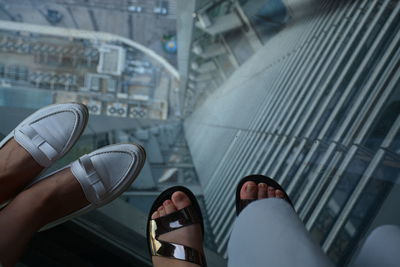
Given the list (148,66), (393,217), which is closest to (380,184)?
(393,217)

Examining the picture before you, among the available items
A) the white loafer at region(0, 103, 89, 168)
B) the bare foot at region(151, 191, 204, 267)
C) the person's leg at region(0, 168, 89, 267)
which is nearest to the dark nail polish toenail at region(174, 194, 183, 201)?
the bare foot at region(151, 191, 204, 267)

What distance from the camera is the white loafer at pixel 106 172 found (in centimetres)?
114

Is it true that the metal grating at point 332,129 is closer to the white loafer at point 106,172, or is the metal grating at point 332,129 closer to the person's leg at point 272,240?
the person's leg at point 272,240

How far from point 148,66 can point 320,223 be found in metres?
8.61

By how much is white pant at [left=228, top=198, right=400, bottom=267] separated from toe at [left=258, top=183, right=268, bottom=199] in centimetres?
28

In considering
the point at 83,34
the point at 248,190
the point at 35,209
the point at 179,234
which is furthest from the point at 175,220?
the point at 83,34

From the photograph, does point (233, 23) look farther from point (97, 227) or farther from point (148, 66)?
point (148, 66)

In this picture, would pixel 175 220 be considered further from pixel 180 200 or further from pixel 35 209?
pixel 35 209

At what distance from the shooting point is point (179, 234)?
1124 millimetres

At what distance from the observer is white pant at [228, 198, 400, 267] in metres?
0.67

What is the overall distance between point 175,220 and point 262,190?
284 mm

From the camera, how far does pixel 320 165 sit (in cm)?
133

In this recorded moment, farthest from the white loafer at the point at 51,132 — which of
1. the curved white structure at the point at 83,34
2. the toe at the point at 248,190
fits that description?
the curved white structure at the point at 83,34

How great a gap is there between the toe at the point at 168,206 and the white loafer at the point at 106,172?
0.13 metres
